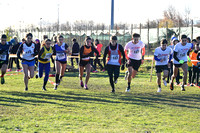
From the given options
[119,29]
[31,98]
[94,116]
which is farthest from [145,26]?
[94,116]

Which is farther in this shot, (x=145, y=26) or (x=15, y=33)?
(x=15, y=33)

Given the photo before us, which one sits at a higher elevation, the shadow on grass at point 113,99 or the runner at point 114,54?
the runner at point 114,54

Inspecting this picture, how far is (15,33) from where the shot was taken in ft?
175

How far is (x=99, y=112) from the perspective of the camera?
9.02 m

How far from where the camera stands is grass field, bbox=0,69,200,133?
7266mm

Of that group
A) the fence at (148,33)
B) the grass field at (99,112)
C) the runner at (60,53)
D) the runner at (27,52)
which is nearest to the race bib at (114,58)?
the grass field at (99,112)

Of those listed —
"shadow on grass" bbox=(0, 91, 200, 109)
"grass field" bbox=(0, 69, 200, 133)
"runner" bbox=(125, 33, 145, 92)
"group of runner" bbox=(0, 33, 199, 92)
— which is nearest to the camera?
"grass field" bbox=(0, 69, 200, 133)

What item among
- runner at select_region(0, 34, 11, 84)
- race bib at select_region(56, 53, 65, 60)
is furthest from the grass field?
race bib at select_region(56, 53, 65, 60)

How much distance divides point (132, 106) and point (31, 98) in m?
3.33

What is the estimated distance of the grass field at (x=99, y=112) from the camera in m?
7.27

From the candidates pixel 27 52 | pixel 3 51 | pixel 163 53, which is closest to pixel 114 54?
pixel 163 53

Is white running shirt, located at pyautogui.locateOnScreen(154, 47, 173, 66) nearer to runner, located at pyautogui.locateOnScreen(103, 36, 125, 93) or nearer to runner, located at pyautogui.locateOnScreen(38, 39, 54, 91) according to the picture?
runner, located at pyautogui.locateOnScreen(103, 36, 125, 93)

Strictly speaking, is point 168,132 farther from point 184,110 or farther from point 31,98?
point 31,98

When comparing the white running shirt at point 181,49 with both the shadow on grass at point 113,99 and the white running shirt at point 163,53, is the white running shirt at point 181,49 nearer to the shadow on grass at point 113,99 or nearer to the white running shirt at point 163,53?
the white running shirt at point 163,53
